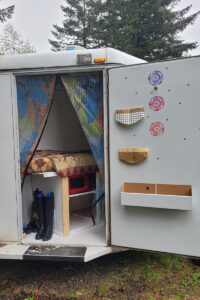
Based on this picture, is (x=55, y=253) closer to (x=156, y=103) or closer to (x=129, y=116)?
(x=129, y=116)

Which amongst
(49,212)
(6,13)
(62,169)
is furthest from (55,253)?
(6,13)

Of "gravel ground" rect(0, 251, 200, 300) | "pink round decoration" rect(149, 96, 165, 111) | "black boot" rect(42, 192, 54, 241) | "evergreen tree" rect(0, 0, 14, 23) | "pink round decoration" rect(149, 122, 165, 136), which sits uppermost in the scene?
"evergreen tree" rect(0, 0, 14, 23)

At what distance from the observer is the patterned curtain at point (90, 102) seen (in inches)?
104

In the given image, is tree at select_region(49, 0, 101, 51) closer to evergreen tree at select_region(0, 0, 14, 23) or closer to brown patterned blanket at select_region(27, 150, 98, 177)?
evergreen tree at select_region(0, 0, 14, 23)

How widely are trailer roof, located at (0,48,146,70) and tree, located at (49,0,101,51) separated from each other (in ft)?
46.2

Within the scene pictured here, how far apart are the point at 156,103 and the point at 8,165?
1.73m

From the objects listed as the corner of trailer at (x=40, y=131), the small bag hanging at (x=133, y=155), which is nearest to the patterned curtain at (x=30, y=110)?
the corner of trailer at (x=40, y=131)

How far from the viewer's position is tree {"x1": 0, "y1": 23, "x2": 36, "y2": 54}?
15.8 metres

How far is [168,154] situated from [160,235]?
809mm

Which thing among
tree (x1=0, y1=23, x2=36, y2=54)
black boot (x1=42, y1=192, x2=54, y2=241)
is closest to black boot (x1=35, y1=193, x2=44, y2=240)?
black boot (x1=42, y1=192, x2=54, y2=241)

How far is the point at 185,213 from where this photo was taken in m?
2.29

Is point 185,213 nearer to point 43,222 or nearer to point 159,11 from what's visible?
point 43,222

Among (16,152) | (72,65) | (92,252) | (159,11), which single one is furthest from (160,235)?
(159,11)

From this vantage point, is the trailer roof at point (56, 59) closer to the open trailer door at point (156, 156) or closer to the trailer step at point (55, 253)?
the open trailer door at point (156, 156)
